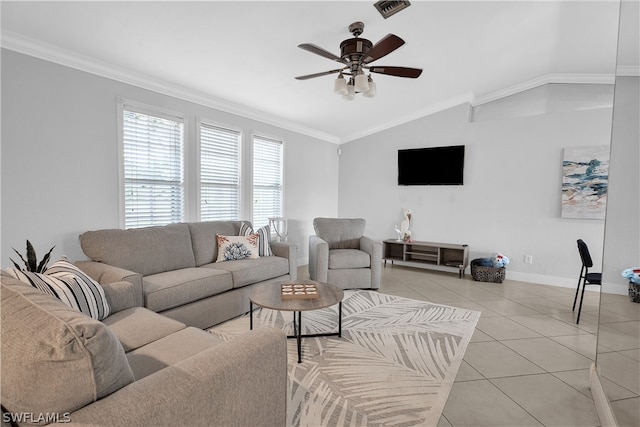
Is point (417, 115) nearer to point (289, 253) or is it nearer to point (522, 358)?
point (289, 253)

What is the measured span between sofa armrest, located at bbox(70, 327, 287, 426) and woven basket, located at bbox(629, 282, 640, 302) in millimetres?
1930

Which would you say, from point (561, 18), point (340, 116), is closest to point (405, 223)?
point (340, 116)

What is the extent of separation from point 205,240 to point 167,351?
81.7 inches

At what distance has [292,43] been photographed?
2.94 meters

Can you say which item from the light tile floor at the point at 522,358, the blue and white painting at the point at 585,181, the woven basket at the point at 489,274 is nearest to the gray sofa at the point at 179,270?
the light tile floor at the point at 522,358

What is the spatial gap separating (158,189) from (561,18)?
14.7 feet

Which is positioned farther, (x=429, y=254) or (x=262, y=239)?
(x=429, y=254)

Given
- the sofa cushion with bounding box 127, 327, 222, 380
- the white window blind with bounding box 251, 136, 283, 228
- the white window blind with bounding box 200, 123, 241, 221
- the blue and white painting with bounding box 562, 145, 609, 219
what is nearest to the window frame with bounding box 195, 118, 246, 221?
the white window blind with bounding box 200, 123, 241, 221

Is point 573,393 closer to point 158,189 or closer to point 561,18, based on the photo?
point 561,18

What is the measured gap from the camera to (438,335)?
2814 mm

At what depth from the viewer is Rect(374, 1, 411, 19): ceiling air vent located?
2.46 metres

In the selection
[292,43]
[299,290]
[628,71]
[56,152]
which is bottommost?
[299,290]

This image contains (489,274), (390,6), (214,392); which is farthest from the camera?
(489,274)

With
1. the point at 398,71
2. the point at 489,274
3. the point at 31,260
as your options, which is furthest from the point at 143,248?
the point at 489,274
